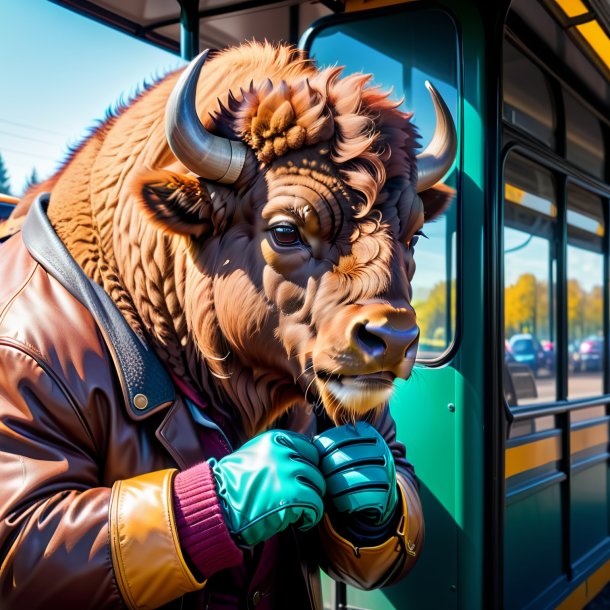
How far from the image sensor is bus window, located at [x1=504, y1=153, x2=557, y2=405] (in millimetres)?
3709

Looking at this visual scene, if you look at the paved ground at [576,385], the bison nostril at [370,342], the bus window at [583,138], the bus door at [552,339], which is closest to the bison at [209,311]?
the bison nostril at [370,342]

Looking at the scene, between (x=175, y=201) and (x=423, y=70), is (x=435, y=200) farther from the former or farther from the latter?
(x=423, y=70)

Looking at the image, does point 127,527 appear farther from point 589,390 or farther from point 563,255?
point 589,390

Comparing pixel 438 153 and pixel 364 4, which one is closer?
pixel 438 153

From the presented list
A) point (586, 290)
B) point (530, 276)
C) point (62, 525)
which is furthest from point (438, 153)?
point (586, 290)

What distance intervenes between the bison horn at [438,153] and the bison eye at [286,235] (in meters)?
0.39

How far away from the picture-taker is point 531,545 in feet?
11.2

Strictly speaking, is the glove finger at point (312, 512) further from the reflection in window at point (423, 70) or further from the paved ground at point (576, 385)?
the paved ground at point (576, 385)

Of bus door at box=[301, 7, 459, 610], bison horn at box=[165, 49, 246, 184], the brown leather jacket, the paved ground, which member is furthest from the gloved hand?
the paved ground

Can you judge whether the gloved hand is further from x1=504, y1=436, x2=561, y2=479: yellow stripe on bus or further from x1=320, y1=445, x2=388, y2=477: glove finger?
x1=504, y1=436, x2=561, y2=479: yellow stripe on bus

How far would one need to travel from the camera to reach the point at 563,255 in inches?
151

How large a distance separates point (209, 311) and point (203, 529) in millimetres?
482

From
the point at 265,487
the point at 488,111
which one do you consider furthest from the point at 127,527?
the point at 488,111

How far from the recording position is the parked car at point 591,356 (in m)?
4.87
